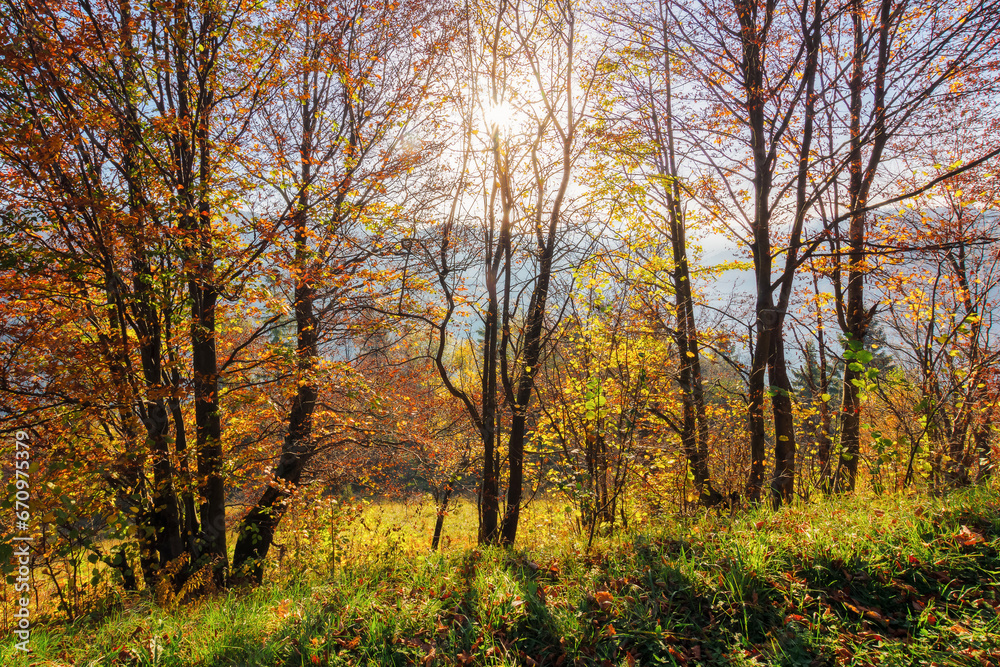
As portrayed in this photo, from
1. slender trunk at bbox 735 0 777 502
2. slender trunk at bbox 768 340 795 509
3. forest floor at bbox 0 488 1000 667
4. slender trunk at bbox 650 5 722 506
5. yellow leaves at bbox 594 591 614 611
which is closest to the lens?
forest floor at bbox 0 488 1000 667

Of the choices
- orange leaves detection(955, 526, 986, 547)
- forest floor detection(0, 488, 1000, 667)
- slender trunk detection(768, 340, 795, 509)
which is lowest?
forest floor detection(0, 488, 1000, 667)

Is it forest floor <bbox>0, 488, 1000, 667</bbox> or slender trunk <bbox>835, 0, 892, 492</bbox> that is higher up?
slender trunk <bbox>835, 0, 892, 492</bbox>

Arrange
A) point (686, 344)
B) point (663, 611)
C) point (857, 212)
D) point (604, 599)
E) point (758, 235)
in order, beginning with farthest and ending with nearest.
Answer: point (686, 344)
point (758, 235)
point (857, 212)
point (604, 599)
point (663, 611)

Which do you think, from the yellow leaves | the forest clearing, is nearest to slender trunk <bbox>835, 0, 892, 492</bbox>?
the forest clearing

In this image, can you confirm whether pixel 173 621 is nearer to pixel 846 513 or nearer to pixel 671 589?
pixel 671 589

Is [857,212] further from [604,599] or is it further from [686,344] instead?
[604,599]

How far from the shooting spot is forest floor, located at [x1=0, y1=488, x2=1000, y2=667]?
2918mm

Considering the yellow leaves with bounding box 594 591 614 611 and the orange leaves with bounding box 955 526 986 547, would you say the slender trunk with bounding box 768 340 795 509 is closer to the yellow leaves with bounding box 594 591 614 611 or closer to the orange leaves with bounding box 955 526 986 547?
the orange leaves with bounding box 955 526 986 547

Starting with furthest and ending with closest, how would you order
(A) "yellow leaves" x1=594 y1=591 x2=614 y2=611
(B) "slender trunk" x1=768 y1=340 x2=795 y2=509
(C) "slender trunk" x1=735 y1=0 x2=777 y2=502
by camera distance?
1. (C) "slender trunk" x1=735 y1=0 x2=777 y2=502
2. (B) "slender trunk" x1=768 y1=340 x2=795 y2=509
3. (A) "yellow leaves" x1=594 y1=591 x2=614 y2=611

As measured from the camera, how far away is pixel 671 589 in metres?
3.45

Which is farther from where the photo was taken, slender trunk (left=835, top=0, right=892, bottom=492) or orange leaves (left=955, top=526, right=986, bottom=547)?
slender trunk (left=835, top=0, right=892, bottom=492)

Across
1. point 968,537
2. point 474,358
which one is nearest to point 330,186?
point 474,358

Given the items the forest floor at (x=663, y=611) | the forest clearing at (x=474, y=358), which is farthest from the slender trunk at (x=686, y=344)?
the forest floor at (x=663, y=611)

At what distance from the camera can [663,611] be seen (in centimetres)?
323
